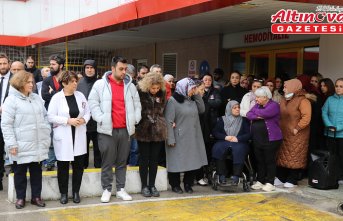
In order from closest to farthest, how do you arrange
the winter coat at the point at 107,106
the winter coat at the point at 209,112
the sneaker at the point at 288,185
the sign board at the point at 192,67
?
the winter coat at the point at 107,106 < the winter coat at the point at 209,112 < the sneaker at the point at 288,185 < the sign board at the point at 192,67

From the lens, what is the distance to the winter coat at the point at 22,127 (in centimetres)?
507

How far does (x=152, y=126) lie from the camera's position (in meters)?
5.80

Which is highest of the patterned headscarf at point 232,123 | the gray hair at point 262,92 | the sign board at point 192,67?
the sign board at point 192,67

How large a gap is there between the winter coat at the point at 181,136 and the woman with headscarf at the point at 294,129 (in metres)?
1.54

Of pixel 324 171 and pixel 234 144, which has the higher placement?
pixel 234 144

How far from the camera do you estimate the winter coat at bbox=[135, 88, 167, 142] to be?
19.1 feet

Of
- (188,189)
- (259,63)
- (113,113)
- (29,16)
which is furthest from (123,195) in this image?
(29,16)

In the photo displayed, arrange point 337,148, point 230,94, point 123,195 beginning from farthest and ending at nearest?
point 230,94 < point 337,148 < point 123,195

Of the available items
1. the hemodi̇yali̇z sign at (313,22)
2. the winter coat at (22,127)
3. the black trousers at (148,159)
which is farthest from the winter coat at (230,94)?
the winter coat at (22,127)

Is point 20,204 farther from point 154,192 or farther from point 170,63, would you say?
point 170,63

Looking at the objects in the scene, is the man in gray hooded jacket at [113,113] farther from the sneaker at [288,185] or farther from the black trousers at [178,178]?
the sneaker at [288,185]

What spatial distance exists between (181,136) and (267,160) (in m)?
1.40

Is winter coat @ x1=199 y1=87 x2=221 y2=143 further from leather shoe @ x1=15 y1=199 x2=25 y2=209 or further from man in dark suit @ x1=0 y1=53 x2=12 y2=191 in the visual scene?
man in dark suit @ x1=0 y1=53 x2=12 y2=191

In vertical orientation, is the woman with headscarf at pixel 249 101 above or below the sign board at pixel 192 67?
below
